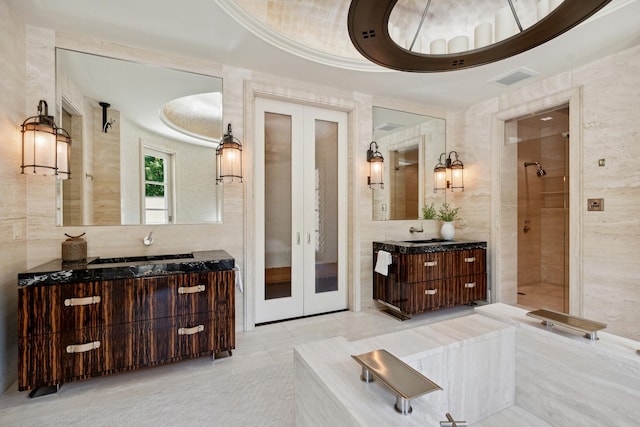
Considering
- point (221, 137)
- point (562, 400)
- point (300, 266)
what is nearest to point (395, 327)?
point (300, 266)

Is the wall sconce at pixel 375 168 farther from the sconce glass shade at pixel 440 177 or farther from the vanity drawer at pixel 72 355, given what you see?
the vanity drawer at pixel 72 355

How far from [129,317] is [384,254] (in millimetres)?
2573

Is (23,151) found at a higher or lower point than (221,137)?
lower

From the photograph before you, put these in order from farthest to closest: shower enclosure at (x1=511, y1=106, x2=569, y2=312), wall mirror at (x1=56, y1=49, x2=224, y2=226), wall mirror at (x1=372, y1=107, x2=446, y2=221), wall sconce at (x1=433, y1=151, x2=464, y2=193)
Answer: shower enclosure at (x1=511, y1=106, x2=569, y2=312) → wall sconce at (x1=433, y1=151, x2=464, y2=193) → wall mirror at (x1=372, y1=107, x2=446, y2=221) → wall mirror at (x1=56, y1=49, x2=224, y2=226)

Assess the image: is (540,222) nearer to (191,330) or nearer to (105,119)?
(191,330)

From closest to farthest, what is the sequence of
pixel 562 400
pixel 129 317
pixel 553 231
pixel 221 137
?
pixel 562 400
pixel 129 317
pixel 221 137
pixel 553 231

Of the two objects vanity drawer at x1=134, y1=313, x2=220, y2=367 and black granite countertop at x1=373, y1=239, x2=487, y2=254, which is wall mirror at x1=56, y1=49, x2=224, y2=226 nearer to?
vanity drawer at x1=134, y1=313, x2=220, y2=367

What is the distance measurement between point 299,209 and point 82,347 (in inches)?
89.4

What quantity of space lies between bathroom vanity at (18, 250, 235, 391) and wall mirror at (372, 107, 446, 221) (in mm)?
2301

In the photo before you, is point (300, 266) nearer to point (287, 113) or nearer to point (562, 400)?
point (287, 113)

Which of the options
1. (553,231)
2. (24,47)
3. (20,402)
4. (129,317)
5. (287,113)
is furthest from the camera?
(553,231)

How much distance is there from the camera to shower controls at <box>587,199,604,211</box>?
121 inches

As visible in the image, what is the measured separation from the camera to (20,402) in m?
2.05

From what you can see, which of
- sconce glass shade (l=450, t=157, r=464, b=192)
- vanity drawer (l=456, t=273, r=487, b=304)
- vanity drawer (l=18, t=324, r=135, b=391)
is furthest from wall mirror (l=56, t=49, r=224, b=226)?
sconce glass shade (l=450, t=157, r=464, b=192)
